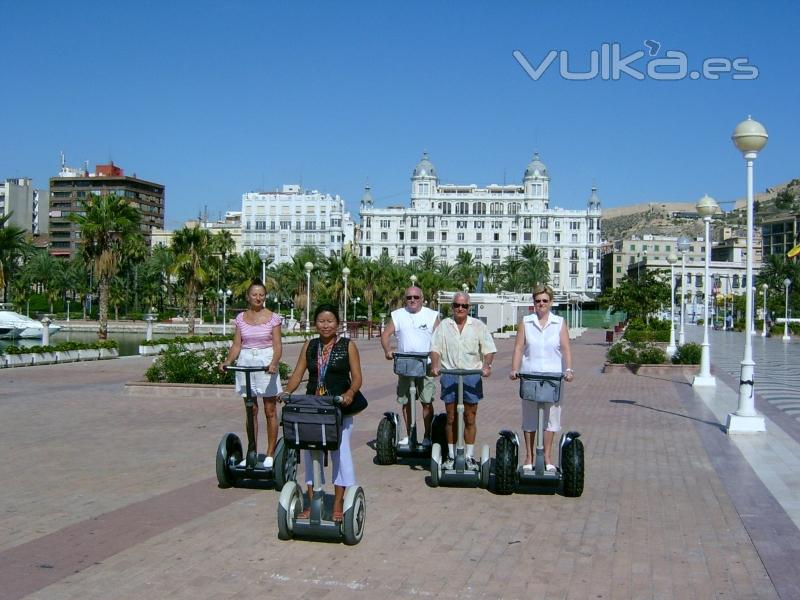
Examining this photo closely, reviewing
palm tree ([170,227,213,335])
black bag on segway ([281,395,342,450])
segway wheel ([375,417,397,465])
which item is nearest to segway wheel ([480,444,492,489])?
segway wheel ([375,417,397,465])

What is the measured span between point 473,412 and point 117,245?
2806 cm

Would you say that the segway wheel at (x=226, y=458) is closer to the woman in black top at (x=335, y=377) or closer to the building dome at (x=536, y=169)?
the woman in black top at (x=335, y=377)

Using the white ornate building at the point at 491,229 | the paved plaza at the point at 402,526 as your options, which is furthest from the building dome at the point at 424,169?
the paved plaza at the point at 402,526

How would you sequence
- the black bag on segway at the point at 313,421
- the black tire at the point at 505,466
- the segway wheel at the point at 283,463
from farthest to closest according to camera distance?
the black tire at the point at 505,466
the segway wheel at the point at 283,463
the black bag on segway at the point at 313,421

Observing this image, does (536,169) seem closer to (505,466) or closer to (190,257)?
(190,257)

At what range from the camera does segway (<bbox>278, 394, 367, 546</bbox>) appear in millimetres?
5652

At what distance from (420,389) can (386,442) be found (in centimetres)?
61

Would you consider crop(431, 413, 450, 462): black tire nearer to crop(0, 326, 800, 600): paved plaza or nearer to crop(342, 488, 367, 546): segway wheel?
crop(0, 326, 800, 600): paved plaza

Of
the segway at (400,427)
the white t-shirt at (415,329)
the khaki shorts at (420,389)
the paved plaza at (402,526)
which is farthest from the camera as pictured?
the white t-shirt at (415,329)

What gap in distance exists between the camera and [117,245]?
110 feet

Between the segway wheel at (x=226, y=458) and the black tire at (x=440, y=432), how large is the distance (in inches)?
70.2

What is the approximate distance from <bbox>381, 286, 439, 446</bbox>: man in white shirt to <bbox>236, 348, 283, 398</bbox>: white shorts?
1407 mm

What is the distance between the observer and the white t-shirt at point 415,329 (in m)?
8.87

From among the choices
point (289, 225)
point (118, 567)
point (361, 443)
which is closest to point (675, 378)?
point (361, 443)
